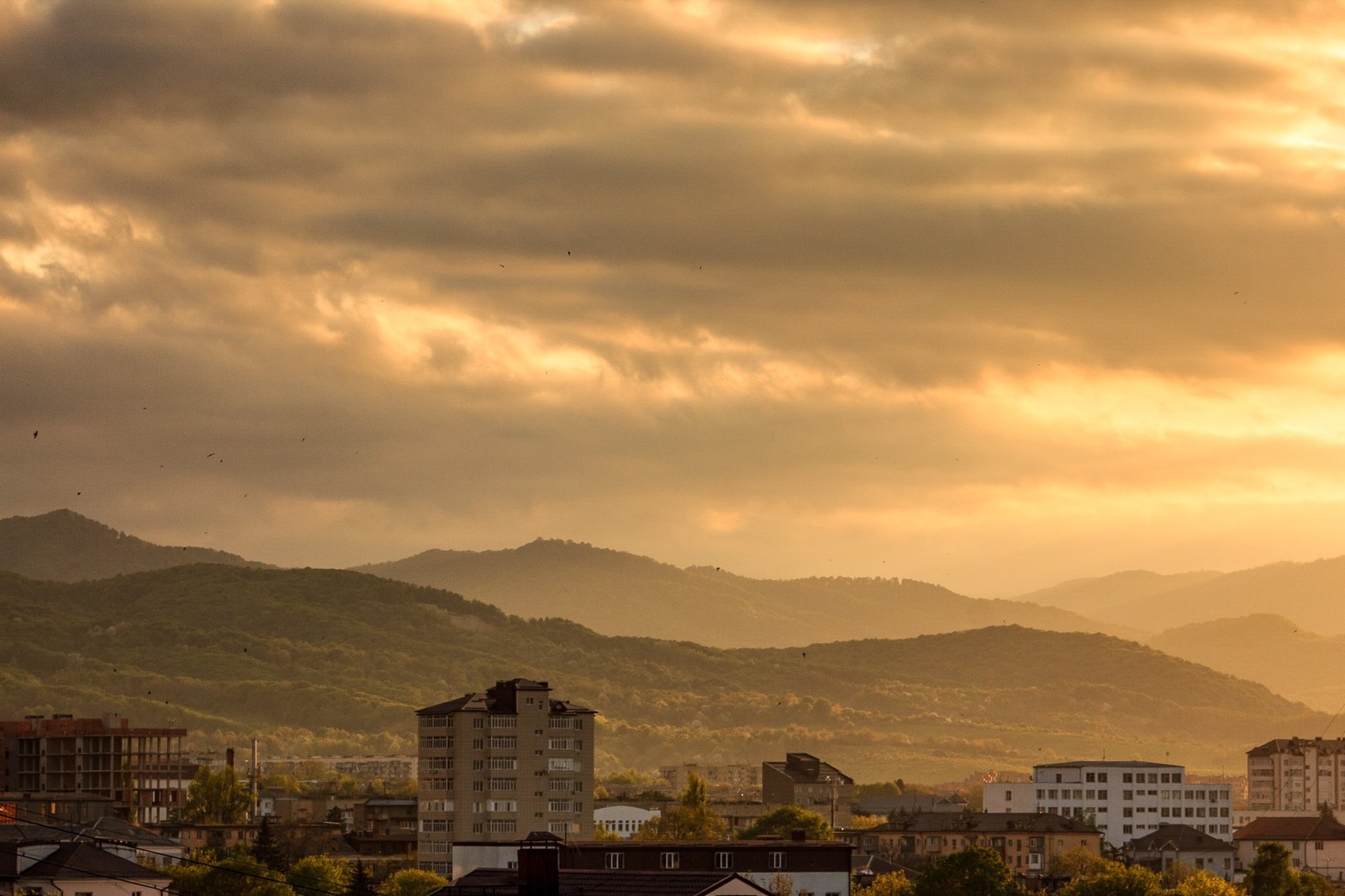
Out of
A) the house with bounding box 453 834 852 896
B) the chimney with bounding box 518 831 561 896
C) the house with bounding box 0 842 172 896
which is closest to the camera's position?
the chimney with bounding box 518 831 561 896

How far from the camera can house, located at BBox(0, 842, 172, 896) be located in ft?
461

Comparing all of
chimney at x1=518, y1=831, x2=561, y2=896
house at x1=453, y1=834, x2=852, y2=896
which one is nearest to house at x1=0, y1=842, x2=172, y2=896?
house at x1=453, y1=834, x2=852, y2=896

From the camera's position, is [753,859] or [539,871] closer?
[539,871]

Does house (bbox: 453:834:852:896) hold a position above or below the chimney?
below

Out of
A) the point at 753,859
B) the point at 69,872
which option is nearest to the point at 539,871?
the point at 69,872

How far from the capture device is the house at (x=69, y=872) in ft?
461

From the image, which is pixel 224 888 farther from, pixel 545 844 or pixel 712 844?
pixel 545 844

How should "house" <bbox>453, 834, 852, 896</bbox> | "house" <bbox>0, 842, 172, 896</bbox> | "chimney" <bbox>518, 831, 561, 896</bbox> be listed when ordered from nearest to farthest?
Answer: "chimney" <bbox>518, 831, 561, 896</bbox>
"house" <bbox>0, 842, 172, 896</bbox>
"house" <bbox>453, 834, 852, 896</bbox>

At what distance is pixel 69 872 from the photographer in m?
144

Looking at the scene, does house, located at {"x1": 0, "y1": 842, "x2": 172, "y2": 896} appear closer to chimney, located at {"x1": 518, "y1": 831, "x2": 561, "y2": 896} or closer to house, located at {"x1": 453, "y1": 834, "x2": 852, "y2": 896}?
house, located at {"x1": 453, "y1": 834, "x2": 852, "y2": 896}

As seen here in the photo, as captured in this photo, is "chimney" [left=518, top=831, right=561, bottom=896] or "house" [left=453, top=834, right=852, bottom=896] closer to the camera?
"chimney" [left=518, top=831, right=561, bottom=896]

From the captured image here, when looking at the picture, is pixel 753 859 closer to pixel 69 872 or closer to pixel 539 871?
pixel 69 872

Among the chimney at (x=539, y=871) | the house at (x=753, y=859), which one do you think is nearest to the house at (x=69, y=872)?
the house at (x=753, y=859)

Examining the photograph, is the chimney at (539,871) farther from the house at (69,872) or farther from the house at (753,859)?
the house at (753,859)
